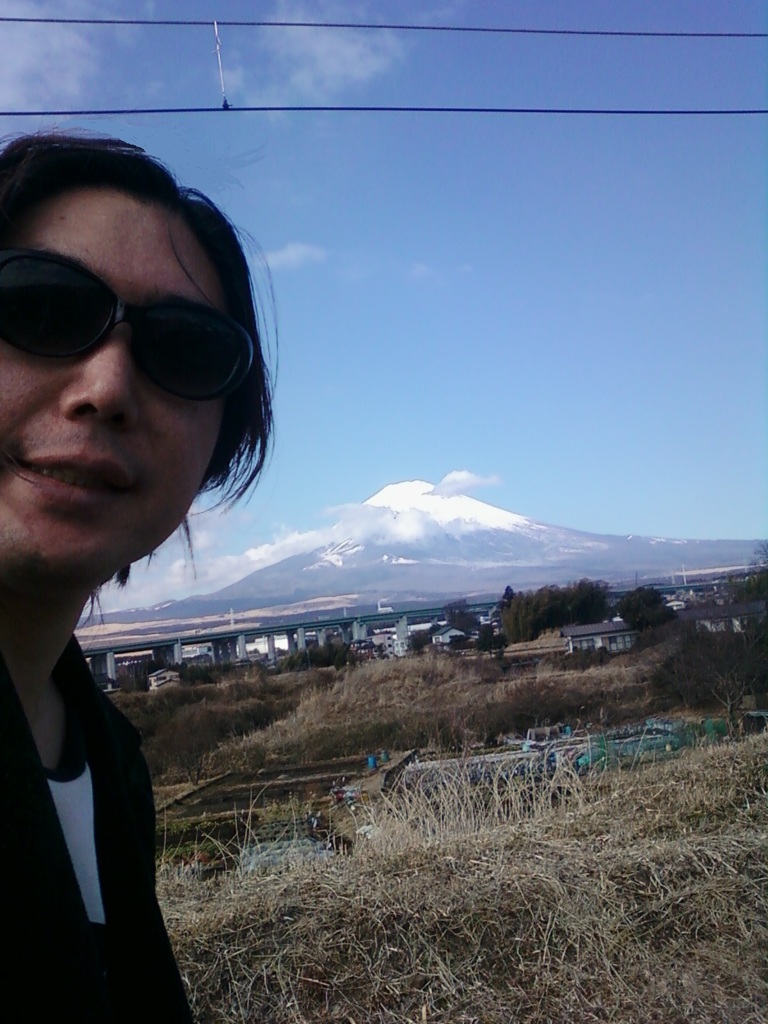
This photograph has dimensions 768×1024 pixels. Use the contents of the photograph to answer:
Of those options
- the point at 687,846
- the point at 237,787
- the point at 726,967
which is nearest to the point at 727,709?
the point at 687,846

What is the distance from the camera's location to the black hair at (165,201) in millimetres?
605

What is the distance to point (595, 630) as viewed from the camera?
6078mm

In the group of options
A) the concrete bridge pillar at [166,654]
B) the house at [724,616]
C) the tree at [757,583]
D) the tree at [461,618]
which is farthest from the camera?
the tree at [461,618]

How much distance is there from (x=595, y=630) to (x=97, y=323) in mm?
5915

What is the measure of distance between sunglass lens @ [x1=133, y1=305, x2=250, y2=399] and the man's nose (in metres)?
0.02

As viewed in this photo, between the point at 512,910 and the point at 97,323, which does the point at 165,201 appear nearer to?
the point at 97,323

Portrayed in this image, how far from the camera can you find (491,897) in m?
2.39

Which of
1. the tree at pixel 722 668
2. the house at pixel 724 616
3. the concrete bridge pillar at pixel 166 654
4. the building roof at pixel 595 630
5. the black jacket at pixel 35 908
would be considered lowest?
the tree at pixel 722 668

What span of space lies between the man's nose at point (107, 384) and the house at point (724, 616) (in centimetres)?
446

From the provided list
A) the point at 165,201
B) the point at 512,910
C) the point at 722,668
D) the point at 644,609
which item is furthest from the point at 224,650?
the point at 165,201

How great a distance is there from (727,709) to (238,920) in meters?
3.09

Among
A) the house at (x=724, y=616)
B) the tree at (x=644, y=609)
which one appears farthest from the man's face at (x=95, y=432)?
the tree at (x=644, y=609)

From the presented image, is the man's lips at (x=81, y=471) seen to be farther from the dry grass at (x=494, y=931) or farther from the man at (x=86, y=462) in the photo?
the dry grass at (x=494, y=931)

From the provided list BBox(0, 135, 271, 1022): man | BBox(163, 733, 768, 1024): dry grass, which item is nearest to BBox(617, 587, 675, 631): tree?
BBox(163, 733, 768, 1024): dry grass
